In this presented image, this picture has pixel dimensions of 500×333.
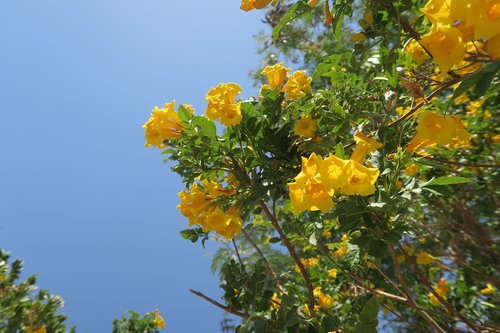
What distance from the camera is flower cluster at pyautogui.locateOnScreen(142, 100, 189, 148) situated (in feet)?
4.82

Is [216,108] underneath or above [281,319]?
above

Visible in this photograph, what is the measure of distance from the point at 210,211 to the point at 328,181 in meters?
0.74

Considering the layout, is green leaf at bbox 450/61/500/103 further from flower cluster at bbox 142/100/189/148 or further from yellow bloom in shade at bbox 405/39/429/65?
flower cluster at bbox 142/100/189/148

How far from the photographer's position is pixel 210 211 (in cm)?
148

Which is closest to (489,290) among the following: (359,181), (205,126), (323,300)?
(323,300)

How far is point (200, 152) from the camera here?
142 centimetres

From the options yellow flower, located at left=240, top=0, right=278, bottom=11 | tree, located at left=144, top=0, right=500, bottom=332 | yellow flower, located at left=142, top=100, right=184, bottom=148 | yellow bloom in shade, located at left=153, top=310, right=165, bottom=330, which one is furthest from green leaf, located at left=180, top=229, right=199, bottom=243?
yellow bloom in shade, located at left=153, top=310, right=165, bottom=330

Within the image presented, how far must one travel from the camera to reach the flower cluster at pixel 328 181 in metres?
0.86

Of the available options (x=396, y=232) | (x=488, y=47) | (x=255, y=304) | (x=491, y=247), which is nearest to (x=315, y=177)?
(x=396, y=232)

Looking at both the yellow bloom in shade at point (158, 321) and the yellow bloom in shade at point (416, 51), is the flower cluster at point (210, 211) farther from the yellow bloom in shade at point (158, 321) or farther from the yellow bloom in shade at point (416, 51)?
the yellow bloom in shade at point (158, 321)

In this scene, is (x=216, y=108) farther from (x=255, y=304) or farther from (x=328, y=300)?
(x=328, y=300)

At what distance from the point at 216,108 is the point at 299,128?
350 mm

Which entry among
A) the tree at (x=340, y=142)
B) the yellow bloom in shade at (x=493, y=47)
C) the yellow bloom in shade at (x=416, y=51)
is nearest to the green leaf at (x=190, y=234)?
the tree at (x=340, y=142)

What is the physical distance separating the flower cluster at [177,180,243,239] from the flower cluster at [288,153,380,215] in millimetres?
613
